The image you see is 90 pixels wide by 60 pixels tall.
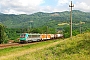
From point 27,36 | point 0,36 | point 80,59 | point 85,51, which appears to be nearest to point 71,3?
point 27,36

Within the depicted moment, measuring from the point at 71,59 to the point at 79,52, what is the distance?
2040 mm

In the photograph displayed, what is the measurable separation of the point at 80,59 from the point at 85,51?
2573 millimetres

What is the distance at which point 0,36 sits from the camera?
81.2 m

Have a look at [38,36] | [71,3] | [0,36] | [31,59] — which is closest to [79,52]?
[31,59]

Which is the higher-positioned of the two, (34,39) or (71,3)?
(71,3)

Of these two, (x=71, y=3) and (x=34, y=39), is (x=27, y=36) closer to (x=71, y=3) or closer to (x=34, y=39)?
(x=34, y=39)

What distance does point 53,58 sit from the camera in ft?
52.1

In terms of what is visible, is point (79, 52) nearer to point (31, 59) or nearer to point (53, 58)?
point (53, 58)

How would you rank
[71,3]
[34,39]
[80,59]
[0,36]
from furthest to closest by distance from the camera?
[0,36] < [34,39] < [71,3] < [80,59]

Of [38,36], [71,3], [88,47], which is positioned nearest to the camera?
[88,47]

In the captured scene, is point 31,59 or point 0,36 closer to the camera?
point 31,59

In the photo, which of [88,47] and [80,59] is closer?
[80,59]

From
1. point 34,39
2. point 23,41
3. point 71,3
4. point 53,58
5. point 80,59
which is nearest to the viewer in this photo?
point 80,59

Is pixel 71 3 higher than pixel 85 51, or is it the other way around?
pixel 71 3
